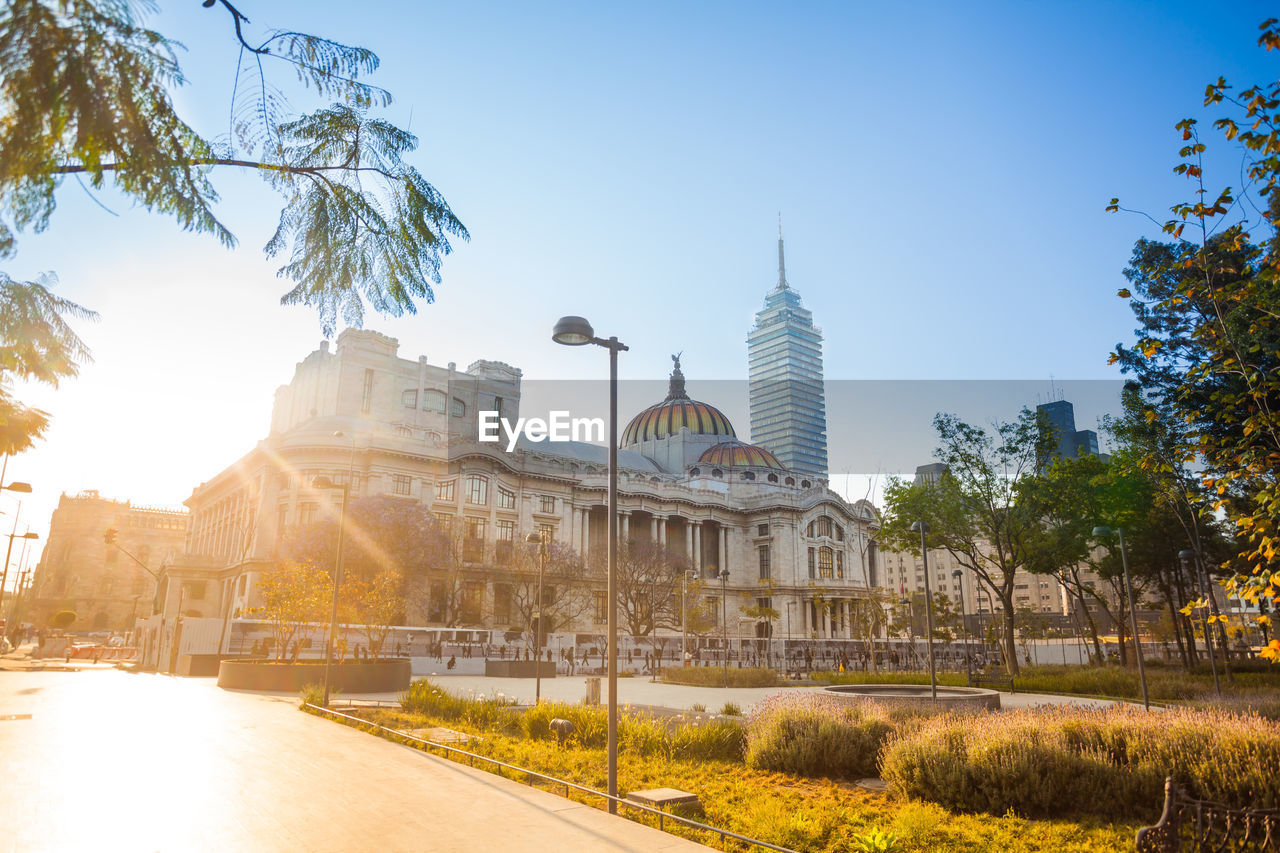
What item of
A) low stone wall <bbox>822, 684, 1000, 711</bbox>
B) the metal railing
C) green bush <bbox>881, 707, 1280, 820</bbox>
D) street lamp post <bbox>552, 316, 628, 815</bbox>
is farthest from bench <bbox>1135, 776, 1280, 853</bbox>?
low stone wall <bbox>822, 684, 1000, 711</bbox>

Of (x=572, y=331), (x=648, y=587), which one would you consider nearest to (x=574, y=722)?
(x=572, y=331)

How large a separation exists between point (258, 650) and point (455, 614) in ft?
72.9

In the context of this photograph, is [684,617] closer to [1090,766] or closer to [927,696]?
[927,696]

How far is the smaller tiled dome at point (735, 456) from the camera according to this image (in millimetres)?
105312

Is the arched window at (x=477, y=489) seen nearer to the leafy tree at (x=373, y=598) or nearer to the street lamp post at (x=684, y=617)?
the street lamp post at (x=684, y=617)

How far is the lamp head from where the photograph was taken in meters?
11.3

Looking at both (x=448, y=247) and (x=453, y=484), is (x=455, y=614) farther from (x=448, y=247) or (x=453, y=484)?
(x=448, y=247)

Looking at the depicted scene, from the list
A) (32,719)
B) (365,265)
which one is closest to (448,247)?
(365,265)

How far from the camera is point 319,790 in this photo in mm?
11125

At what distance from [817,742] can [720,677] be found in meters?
23.5

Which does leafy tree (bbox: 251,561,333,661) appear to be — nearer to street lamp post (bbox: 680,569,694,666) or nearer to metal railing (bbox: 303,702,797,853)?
metal railing (bbox: 303,702,797,853)

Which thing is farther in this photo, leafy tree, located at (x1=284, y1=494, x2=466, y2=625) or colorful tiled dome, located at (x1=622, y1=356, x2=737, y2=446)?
colorful tiled dome, located at (x1=622, y1=356, x2=737, y2=446)

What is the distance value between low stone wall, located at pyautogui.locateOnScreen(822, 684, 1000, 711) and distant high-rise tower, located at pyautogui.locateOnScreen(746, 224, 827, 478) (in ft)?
479

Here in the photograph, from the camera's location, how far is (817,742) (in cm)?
1370
